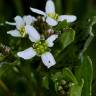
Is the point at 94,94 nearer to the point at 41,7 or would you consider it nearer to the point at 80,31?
the point at 80,31

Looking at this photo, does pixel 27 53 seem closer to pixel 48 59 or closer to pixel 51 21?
pixel 48 59

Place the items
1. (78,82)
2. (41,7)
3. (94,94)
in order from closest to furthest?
(78,82) < (94,94) < (41,7)

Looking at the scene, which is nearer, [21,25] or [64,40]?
[64,40]

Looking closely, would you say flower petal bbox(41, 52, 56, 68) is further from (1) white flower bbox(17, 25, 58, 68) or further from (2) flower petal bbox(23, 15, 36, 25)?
(2) flower petal bbox(23, 15, 36, 25)

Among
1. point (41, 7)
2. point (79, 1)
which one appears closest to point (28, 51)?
point (41, 7)

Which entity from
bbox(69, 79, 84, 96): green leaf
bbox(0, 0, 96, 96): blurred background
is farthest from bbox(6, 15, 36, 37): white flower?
bbox(0, 0, 96, 96): blurred background

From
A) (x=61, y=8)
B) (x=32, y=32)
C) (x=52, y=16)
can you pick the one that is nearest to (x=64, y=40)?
(x=32, y=32)
